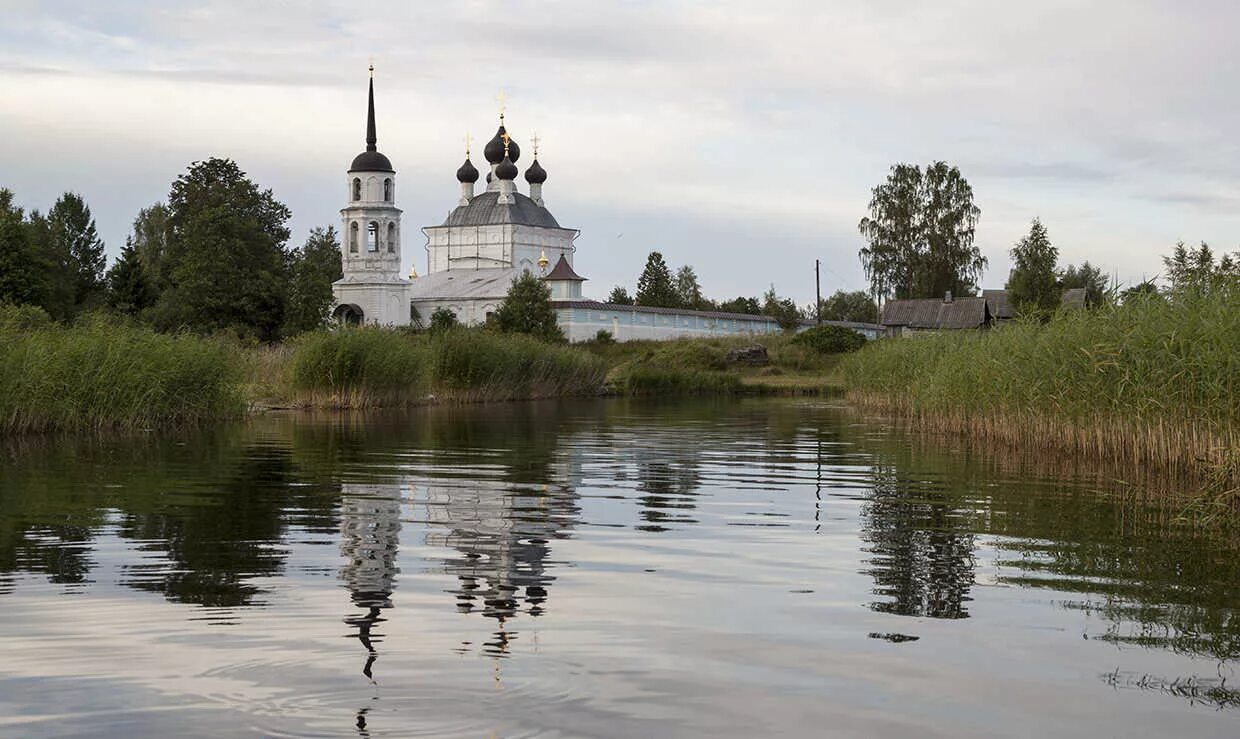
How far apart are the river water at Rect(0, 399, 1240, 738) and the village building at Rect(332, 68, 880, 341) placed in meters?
67.6

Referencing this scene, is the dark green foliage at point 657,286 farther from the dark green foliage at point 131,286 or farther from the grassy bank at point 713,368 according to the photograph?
the dark green foliage at point 131,286

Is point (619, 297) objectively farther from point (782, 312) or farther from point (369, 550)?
point (369, 550)

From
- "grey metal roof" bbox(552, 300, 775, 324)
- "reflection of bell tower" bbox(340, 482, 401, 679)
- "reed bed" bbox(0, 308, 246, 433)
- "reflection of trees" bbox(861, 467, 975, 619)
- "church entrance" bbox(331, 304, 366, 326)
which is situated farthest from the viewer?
"church entrance" bbox(331, 304, 366, 326)

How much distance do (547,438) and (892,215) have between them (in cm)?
6928

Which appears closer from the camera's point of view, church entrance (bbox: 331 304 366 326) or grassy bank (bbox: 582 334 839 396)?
grassy bank (bbox: 582 334 839 396)

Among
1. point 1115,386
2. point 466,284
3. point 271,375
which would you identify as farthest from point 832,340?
point 1115,386

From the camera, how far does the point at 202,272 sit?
71.2 metres

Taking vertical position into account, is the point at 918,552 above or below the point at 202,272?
below

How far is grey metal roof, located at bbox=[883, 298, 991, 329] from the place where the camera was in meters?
80.4

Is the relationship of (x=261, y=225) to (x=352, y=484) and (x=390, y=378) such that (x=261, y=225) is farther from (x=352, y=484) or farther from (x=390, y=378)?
(x=352, y=484)

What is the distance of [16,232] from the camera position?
66.0m

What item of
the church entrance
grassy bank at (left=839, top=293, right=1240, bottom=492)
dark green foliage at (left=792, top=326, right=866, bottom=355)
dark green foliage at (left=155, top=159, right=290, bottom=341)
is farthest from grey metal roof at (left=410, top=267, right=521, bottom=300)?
grassy bank at (left=839, top=293, right=1240, bottom=492)

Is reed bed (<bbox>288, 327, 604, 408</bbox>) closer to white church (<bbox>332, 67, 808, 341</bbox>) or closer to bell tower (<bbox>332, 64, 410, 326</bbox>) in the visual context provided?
white church (<bbox>332, 67, 808, 341</bbox>)

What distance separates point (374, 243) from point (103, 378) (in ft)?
245
